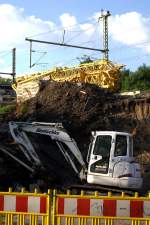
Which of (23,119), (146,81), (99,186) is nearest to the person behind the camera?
(99,186)

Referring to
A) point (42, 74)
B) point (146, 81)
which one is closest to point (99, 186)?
point (42, 74)

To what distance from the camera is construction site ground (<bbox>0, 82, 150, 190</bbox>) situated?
2631 centimetres

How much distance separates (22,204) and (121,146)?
35.1 ft

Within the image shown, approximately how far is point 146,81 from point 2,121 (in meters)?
33.1

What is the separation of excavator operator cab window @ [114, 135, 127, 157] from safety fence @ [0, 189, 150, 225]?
→ 33.6 feet

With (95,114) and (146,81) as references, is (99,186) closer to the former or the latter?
(95,114)

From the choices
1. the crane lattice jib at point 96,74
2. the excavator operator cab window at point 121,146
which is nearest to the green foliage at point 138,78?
the crane lattice jib at point 96,74

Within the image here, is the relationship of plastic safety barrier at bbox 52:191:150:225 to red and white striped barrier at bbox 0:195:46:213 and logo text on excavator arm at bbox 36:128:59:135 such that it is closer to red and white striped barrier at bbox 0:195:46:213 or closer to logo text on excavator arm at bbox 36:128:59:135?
red and white striped barrier at bbox 0:195:46:213

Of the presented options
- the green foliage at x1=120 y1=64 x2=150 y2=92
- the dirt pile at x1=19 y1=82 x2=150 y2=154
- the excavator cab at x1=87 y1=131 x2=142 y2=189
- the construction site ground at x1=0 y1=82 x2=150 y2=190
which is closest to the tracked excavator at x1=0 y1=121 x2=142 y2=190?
the excavator cab at x1=87 y1=131 x2=142 y2=189

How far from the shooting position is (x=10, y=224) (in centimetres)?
865

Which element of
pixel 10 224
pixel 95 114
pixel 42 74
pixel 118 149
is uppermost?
pixel 42 74

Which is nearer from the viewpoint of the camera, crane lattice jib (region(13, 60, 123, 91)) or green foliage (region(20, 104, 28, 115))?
green foliage (region(20, 104, 28, 115))

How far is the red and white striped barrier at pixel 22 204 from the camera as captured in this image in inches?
320

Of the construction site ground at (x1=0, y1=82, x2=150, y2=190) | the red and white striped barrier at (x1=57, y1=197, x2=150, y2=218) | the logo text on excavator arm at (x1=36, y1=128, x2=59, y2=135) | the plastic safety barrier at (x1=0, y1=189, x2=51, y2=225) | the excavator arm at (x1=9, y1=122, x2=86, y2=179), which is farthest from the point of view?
the construction site ground at (x1=0, y1=82, x2=150, y2=190)
